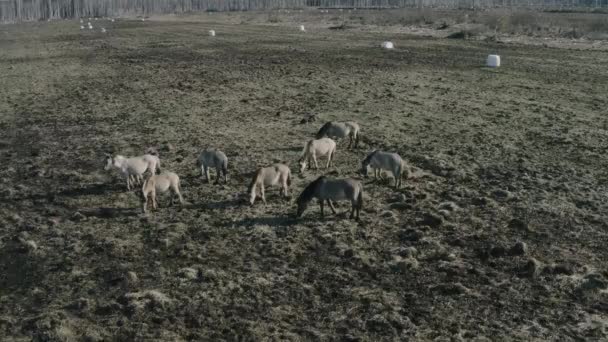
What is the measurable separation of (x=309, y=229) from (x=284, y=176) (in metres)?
1.76

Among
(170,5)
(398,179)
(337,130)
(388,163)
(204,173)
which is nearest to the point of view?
(388,163)

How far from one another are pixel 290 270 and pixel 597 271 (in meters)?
4.52

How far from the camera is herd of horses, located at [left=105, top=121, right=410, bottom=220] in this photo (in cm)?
1059

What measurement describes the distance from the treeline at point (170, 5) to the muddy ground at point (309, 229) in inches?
5527

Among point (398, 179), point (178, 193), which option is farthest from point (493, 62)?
point (178, 193)

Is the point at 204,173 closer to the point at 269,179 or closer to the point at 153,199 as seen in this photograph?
the point at 153,199

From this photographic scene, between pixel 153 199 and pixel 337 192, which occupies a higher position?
pixel 337 192

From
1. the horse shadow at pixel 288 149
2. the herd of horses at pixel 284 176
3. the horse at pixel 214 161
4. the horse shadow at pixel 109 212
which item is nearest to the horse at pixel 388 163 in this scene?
the herd of horses at pixel 284 176

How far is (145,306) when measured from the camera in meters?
7.90

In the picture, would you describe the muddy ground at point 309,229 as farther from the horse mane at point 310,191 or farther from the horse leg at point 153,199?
the horse mane at point 310,191

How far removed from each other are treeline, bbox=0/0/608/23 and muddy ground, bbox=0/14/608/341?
14038 cm

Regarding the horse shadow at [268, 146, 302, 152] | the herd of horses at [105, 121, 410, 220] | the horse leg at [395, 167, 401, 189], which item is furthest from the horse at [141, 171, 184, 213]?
the horse leg at [395, 167, 401, 189]

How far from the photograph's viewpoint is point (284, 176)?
11797 mm

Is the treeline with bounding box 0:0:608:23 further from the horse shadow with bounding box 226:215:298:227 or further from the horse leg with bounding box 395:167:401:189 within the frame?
the horse shadow with bounding box 226:215:298:227
